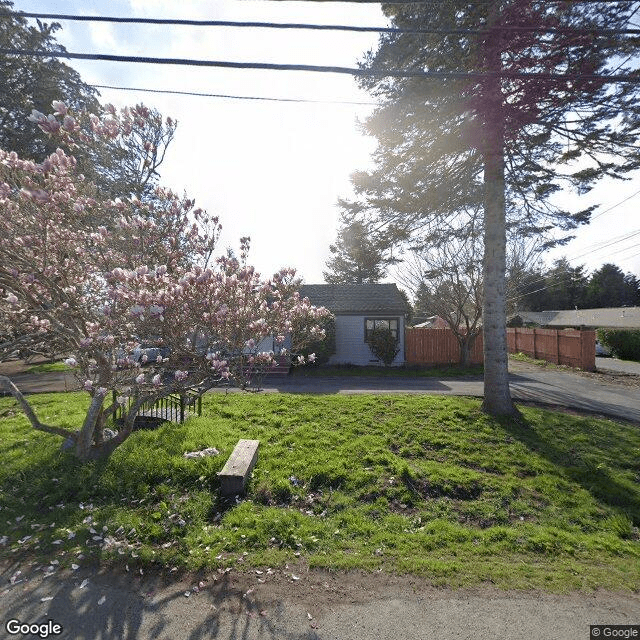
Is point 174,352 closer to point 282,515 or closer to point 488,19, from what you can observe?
point 282,515

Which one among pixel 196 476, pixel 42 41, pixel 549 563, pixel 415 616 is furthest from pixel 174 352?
pixel 42 41

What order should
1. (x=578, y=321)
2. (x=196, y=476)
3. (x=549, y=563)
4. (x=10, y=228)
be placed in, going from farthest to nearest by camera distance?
(x=578, y=321) → (x=196, y=476) → (x=10, y=228) → (x=549, y=563)

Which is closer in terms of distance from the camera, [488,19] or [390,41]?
[488,19]

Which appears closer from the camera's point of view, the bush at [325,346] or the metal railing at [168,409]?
the metal railing at [168,409]

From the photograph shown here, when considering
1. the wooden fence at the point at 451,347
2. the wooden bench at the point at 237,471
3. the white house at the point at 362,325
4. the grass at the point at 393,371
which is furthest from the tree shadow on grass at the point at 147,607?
the wooden fence at the point at 451,347

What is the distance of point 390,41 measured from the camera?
7340mm

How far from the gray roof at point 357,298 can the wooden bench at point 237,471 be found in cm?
1301

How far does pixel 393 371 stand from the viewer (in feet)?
54.7

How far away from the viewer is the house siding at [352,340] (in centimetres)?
1867

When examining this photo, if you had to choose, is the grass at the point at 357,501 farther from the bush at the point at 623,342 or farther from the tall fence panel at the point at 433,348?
the bush at the point at 623,342

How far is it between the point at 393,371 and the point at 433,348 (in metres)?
3.90

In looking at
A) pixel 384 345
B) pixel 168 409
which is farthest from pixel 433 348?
pixel 168 409

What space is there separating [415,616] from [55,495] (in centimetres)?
457

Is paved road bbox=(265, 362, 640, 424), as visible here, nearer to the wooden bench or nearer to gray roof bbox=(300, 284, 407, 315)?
gray roof bbox=(300, 284, 407, 315)
